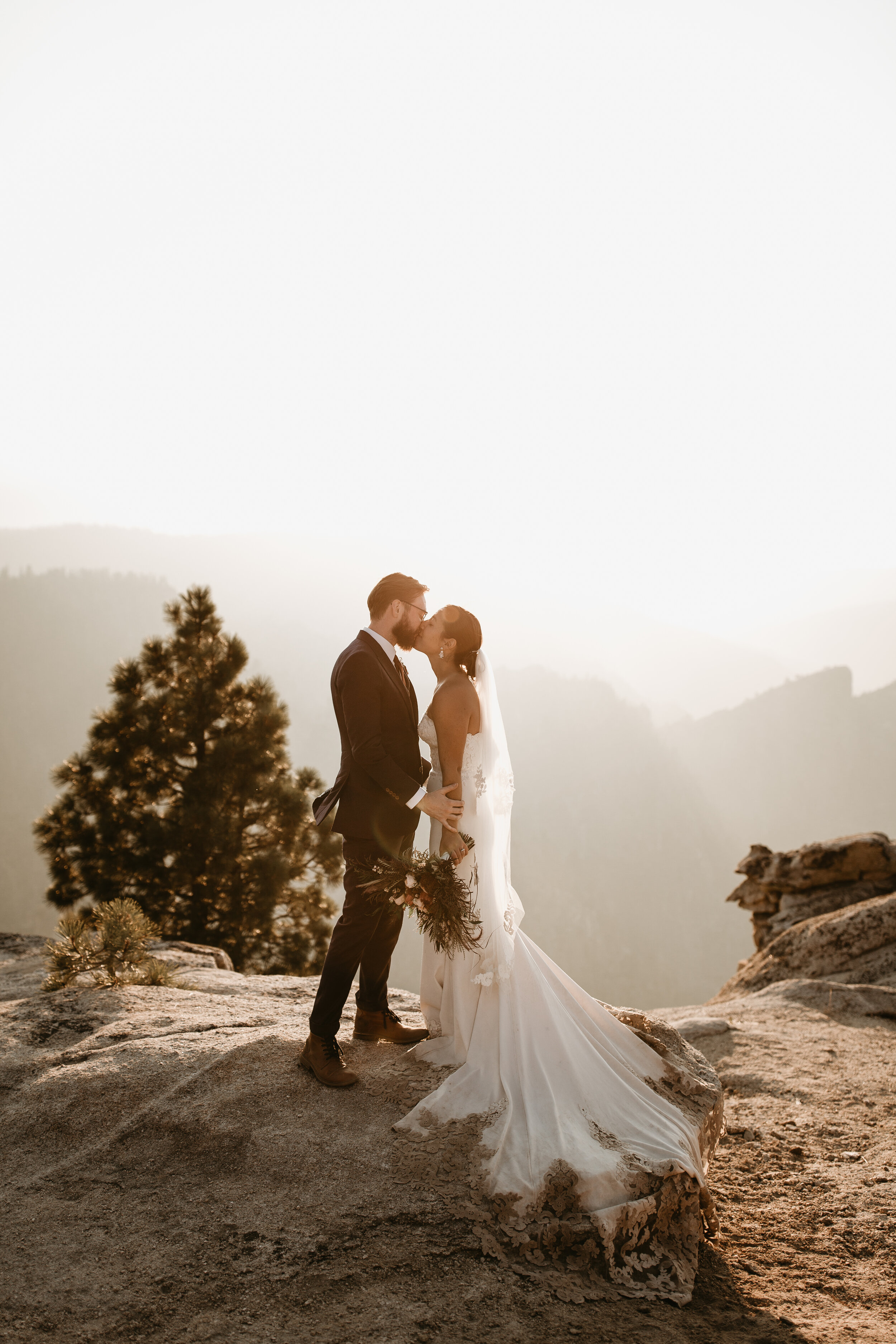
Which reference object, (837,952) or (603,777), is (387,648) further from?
(603,777)

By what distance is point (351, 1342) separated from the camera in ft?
7.32

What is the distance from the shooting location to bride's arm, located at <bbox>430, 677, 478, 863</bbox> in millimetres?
4105

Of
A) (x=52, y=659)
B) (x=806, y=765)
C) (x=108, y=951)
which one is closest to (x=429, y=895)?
(x=108, y=951)

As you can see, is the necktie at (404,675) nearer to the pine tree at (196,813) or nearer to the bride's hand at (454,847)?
the bride's hand at (454,847)

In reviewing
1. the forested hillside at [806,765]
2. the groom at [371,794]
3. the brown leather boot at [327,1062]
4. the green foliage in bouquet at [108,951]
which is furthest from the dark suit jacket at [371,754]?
the forested hillside at [806,765]

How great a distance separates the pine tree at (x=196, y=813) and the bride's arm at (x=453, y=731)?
9060 mm

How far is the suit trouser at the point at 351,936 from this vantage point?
3.80 m

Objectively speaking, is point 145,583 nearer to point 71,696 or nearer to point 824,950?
point 71,696

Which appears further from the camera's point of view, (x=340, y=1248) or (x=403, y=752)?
(x=403, y=752)

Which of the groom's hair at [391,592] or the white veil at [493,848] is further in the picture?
the groom's hair at [391,592]

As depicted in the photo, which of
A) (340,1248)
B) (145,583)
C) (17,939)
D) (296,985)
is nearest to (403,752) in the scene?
(340,1248)

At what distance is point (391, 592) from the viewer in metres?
4.18

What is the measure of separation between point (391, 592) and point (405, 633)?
246mm

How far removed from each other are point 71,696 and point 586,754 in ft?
199
